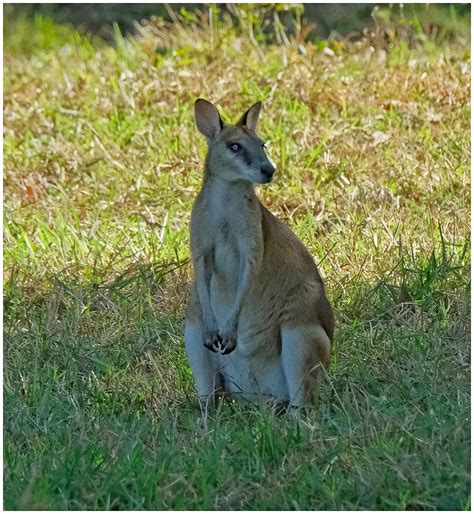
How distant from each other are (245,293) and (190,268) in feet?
4.37

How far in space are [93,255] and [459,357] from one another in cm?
230

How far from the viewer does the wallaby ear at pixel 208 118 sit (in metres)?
5.13

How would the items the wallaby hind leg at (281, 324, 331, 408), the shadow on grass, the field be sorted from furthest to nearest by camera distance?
1. the wallaby hind leg at (281, 324, 331, 408)
2. the field
3. the shadow on grass

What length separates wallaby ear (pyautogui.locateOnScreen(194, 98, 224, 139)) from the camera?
202 inches

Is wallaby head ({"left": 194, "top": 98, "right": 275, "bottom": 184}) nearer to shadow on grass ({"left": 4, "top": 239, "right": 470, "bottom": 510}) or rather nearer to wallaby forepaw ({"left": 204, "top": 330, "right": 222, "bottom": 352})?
wallaby forepaw ({"left": 204, "top": 330, "right": 222, "bottom": 352})

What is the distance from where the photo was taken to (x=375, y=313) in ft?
18.6

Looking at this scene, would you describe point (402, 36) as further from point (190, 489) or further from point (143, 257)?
point (190, 489)

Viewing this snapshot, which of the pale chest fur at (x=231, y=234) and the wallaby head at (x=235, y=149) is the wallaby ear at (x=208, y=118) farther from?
the pale chest fur at (x=231, y=234)

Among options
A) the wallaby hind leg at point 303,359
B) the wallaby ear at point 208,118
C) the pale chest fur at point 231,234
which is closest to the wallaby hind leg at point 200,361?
the pale chest fur at point 231,234

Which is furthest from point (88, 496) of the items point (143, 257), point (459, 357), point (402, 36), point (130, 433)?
point (402, 36)

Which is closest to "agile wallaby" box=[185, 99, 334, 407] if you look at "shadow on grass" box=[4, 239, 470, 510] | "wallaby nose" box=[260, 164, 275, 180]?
"wallaby nose" box=[260, 164, 275, 180]

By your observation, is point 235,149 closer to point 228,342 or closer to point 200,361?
point 228,342

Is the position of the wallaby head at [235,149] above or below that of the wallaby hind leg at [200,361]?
above

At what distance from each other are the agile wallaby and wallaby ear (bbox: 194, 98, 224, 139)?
4 centimetres
